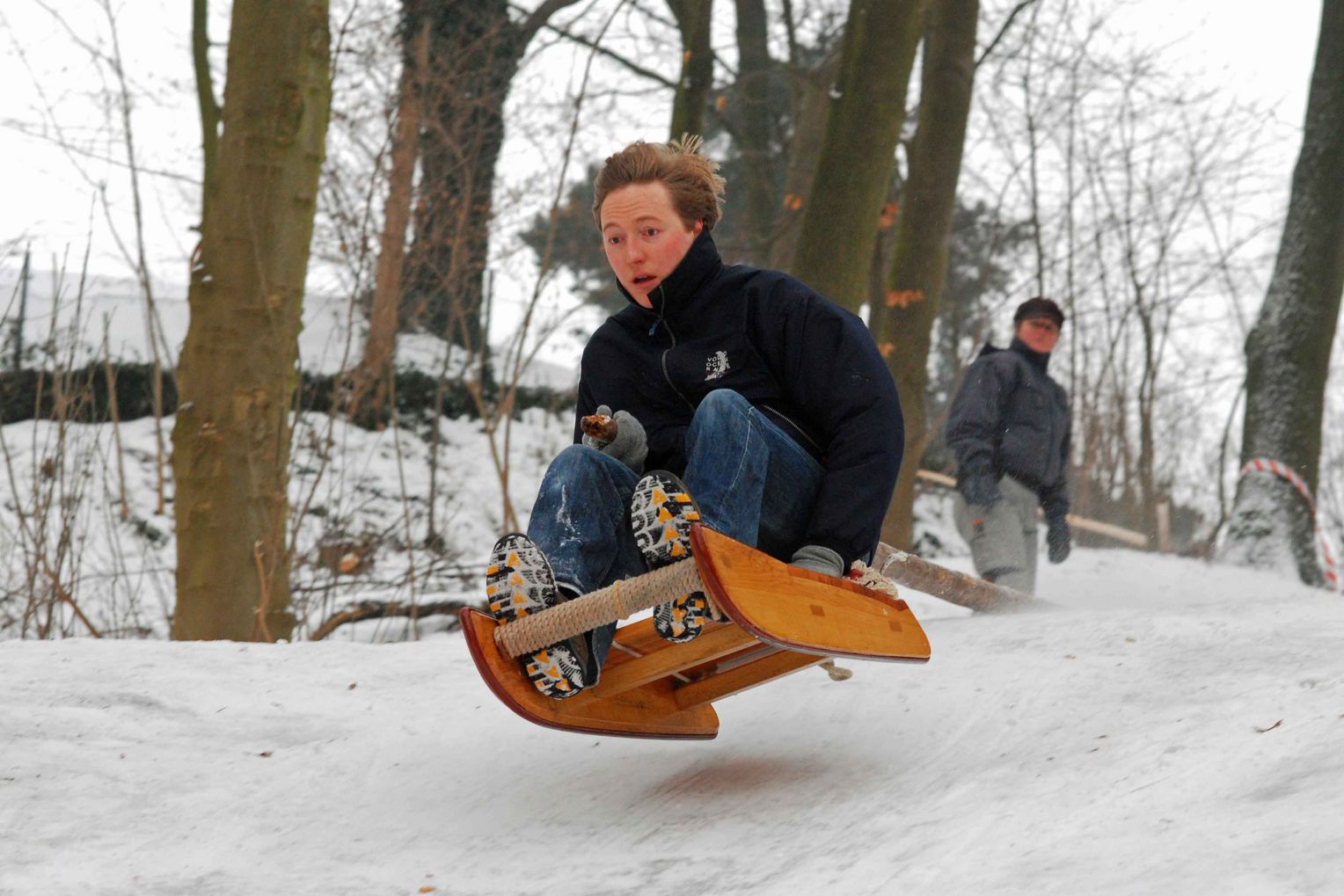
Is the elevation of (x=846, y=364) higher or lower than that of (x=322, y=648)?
higher

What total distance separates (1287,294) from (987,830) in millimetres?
7291

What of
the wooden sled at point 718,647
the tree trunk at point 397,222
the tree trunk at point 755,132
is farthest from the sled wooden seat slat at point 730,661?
the tree trunk at point 755,132

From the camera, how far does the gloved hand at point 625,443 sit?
296 cm

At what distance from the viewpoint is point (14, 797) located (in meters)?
2.71

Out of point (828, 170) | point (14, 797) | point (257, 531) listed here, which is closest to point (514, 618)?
point (14, 797)

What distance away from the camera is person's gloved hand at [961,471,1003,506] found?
563 centimetres

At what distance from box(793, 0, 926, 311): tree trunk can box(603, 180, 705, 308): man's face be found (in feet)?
9.32

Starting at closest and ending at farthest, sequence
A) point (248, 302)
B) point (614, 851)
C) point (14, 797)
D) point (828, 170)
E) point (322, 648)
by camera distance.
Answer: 1. point (614, 851)
2. point (14, 797)
3. point (322, 648)
4. point (248, 302)
5. point (828, 170)

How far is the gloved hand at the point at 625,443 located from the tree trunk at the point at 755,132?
10814 millimetres

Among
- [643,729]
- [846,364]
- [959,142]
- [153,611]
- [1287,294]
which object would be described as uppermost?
[959,142]

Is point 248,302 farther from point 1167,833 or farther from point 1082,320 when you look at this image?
point 1082,320

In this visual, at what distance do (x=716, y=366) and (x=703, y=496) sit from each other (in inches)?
15.4

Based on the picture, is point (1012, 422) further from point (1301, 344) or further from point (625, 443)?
point (1301, 344)

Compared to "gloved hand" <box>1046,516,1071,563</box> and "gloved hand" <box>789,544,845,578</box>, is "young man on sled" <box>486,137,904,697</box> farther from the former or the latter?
"gloved hand" <box>1046,516,1071,563</box>
